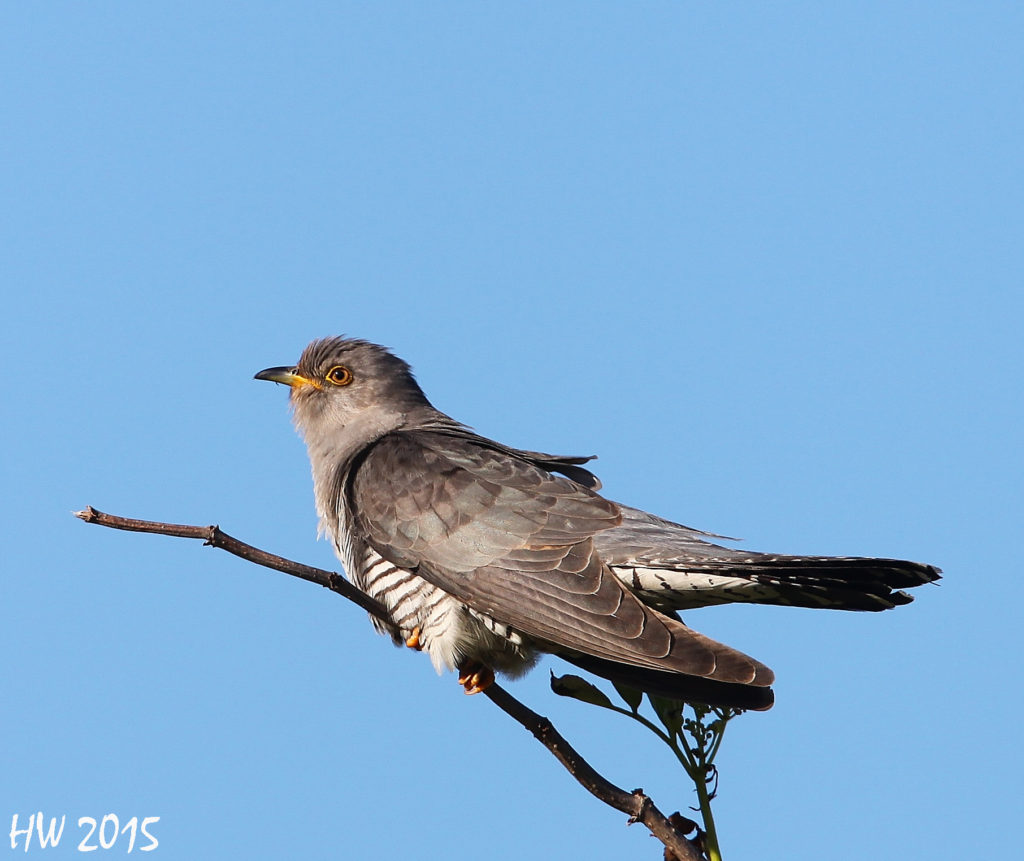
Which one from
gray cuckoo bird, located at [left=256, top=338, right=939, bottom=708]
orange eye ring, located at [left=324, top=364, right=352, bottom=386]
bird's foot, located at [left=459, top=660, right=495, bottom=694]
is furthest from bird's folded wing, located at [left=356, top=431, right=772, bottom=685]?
orange eye ring, located at [left=324, top=364, right=352, bottom=386]

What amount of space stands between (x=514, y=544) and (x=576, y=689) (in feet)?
3.27

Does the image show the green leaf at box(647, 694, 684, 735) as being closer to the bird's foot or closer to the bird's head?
the bird's foot

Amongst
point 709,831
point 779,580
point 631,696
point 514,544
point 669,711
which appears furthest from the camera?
point 514,544

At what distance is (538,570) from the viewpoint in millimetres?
4109

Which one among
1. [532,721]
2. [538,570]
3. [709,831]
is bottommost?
[709,831]

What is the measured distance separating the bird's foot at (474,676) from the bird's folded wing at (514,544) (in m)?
0.28

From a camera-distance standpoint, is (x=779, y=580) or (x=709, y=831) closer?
(x=709, y=831)

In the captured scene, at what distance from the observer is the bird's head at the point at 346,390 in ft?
17.7

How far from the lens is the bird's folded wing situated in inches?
146

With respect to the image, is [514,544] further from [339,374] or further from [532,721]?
[339,374]

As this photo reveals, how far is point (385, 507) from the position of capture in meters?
4.54

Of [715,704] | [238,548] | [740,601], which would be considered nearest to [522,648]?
[740,601]

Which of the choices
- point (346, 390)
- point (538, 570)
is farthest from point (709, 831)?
point (346, 390)

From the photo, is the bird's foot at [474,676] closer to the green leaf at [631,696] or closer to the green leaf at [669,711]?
the green leaf at [631,696]
